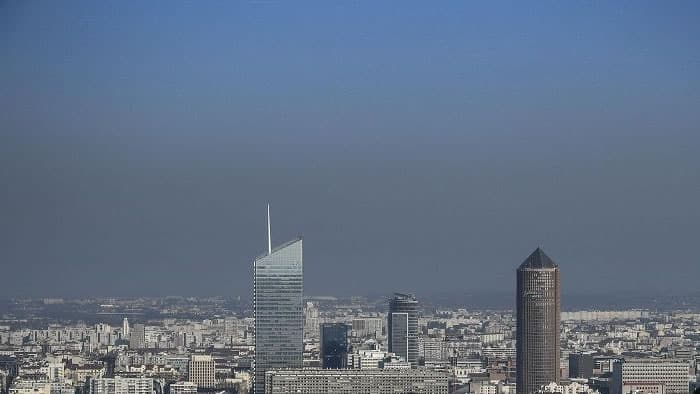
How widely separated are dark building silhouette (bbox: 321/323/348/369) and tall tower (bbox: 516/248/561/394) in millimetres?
2145

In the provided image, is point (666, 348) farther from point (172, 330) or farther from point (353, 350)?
point (172, 330)

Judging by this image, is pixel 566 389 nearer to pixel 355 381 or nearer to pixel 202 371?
pixel 355 381

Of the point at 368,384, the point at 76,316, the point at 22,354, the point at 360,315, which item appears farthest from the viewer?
the point at 360,315

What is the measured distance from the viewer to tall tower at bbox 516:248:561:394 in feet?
77.7

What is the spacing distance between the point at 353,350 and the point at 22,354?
389 cm

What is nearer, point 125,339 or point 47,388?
point 47,388

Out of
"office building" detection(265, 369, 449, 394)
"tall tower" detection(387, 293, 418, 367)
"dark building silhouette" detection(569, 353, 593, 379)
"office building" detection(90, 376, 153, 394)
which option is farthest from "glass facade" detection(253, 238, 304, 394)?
"dark building silhouette" detection(569, 353, 593, 379)

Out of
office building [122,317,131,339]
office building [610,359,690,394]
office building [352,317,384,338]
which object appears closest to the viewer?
office building [610,359,690,394]

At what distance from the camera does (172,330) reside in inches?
1039

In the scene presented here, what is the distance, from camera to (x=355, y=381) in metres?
20.2

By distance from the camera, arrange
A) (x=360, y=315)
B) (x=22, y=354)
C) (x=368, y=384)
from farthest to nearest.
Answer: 1. (x=360, y=315)
2. (x=22, y=354)
3. (x=368, y=384)

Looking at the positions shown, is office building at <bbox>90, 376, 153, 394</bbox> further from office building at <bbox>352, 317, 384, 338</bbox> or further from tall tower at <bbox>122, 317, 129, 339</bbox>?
office building at <bbox>352, 317, 384, 338</bbox>

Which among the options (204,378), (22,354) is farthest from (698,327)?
(22,354)

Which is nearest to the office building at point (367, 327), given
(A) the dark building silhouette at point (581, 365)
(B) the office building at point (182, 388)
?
(A) the dark building silhouette at point (581, 365)
